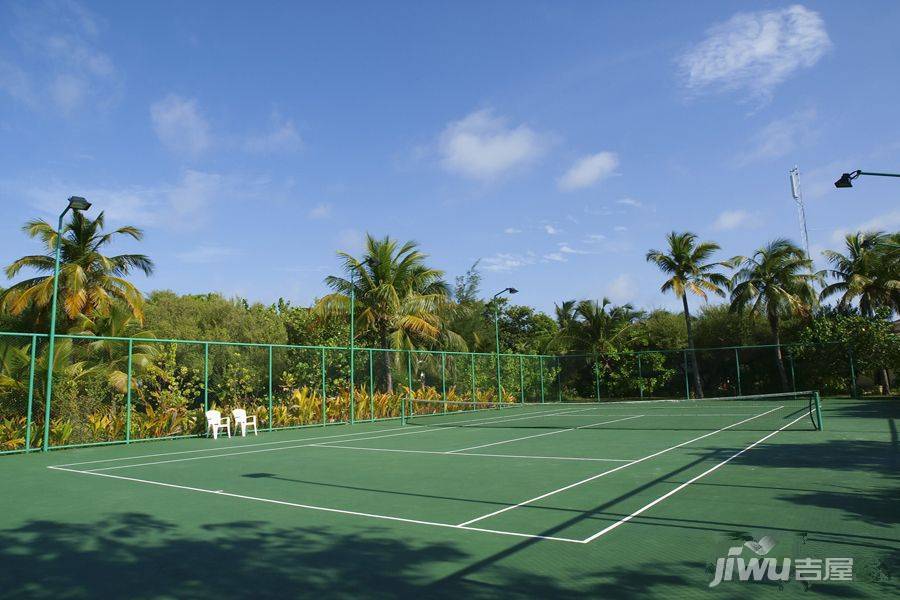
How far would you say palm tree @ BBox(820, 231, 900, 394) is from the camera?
30.3 meters

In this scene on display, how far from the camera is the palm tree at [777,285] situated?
102ft

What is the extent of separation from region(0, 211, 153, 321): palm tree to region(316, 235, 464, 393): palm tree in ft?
22.7

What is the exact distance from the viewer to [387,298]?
25000 millimetres

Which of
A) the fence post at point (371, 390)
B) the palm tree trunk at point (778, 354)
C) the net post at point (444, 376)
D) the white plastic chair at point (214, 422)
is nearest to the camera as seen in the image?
the white plastic chair at point (214, 422)

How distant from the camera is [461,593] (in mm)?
4262

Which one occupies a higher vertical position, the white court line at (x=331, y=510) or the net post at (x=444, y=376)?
the net post at (x=444, y=376)

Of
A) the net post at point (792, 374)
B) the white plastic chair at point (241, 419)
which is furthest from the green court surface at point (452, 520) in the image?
the net post at point (792, 374)

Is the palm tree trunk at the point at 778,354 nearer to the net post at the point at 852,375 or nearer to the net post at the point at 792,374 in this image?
the net post at the point at 792,374

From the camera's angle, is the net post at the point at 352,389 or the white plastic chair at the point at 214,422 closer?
the white plastic chair at the point at 214,422

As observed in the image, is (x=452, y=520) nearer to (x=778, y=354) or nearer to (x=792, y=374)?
(x=792, y=374)

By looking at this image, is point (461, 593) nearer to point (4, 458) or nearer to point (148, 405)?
point (4, 458)

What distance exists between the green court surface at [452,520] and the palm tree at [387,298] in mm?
12923

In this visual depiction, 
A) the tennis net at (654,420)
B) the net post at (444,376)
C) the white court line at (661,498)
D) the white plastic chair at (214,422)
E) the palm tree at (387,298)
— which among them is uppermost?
the palm tree at (387,298)

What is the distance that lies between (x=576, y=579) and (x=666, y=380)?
30034mm
